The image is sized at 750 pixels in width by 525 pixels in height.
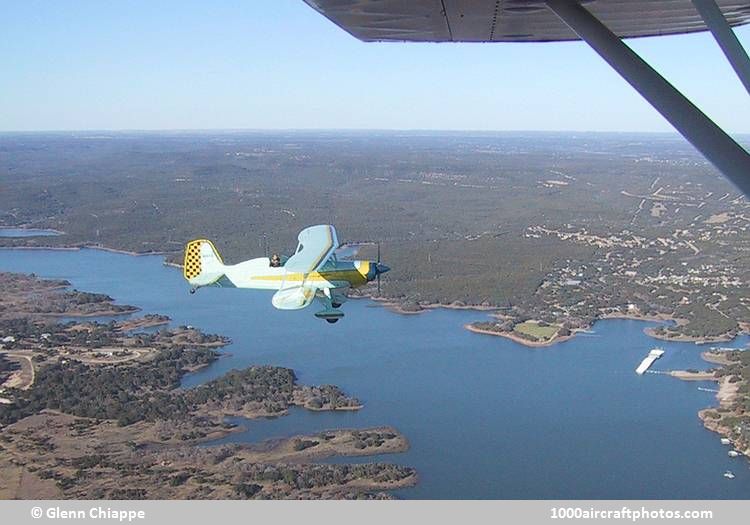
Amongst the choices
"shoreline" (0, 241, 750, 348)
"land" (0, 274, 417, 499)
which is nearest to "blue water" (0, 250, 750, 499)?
"shoreline" (0, 241, 750, 348)

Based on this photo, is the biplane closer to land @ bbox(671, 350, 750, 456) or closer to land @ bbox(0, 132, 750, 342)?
land @ bbox(671, 350, 750, 456)

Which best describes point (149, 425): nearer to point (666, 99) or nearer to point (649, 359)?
point (649, 359)

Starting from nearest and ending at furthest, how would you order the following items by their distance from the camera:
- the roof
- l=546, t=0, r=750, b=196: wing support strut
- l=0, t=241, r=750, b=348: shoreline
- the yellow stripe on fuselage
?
l=546, t=0, r=750, b=196: wing support strut < the roof < the yellow stripe on fuselage < l=0, t=241, r=750, b=348: shoreline

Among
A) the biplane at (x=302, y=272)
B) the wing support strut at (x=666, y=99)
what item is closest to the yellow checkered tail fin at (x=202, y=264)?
the biplane at (x=302, y=272)

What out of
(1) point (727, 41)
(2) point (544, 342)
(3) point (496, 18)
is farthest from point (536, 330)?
(1) point (727, 41)

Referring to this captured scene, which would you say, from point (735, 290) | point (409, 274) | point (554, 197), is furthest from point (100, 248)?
point (554, 197)

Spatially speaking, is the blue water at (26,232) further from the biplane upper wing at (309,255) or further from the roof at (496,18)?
the roof at (496,18)
